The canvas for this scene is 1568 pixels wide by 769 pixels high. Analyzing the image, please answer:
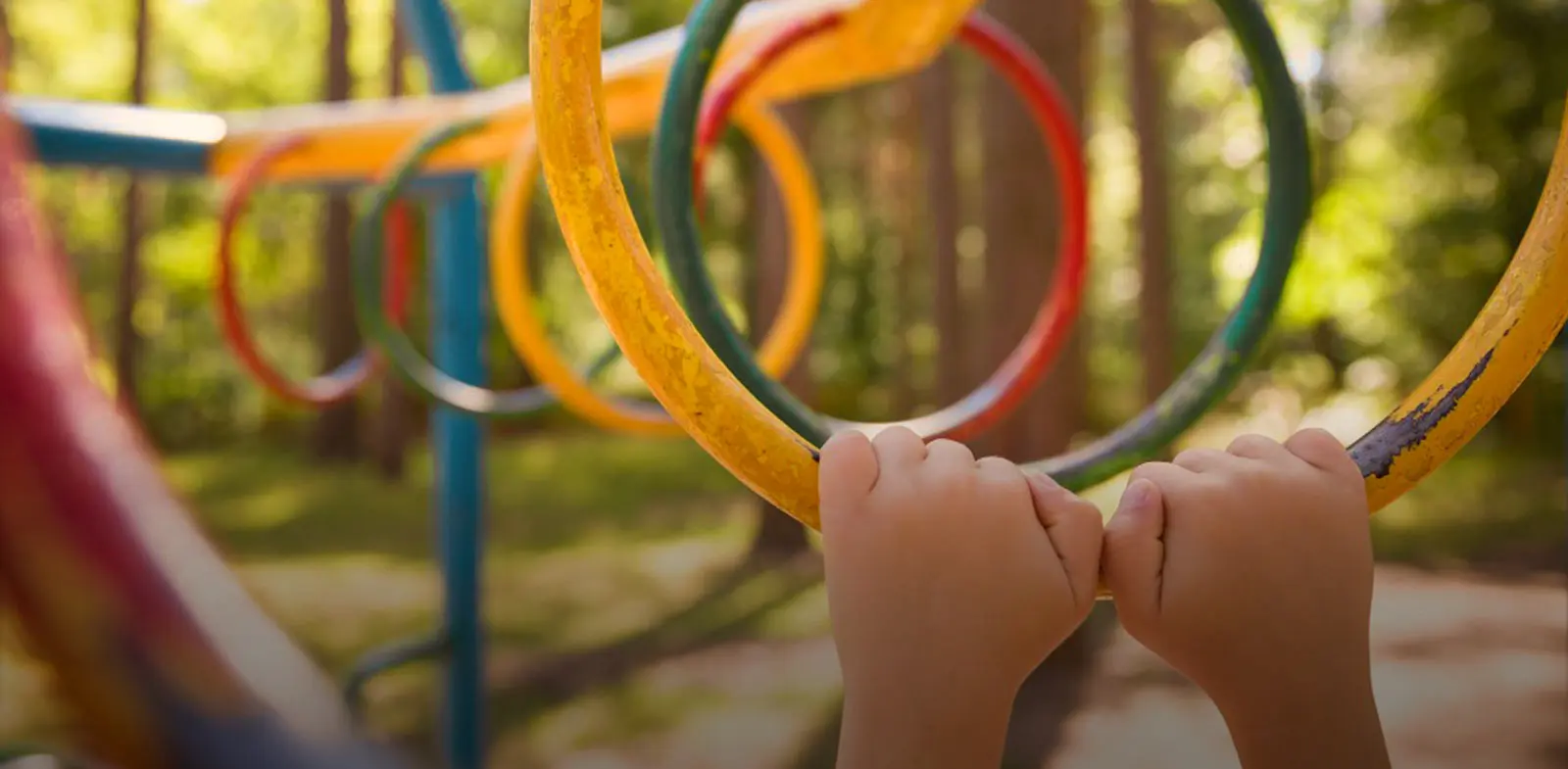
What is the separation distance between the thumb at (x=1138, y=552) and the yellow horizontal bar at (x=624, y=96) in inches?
21.7

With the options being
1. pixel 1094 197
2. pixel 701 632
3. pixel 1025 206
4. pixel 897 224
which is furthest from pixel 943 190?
pixel 897 224

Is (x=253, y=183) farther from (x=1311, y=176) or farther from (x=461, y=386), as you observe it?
(x=1311, y=176)

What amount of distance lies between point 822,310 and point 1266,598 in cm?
1096

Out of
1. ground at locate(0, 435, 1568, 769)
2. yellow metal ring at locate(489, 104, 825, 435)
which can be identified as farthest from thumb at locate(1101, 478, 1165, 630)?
ground at locate(0, 435, 1568, 769)

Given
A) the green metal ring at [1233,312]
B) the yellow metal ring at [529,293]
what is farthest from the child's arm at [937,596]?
the yellow metal ring at [529,293]

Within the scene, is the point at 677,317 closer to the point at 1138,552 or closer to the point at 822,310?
the point at 1138,552

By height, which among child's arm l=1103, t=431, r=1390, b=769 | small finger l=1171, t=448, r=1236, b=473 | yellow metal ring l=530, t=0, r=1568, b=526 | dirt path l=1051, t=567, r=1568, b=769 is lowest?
dirt path l=1051, t=567, r=1568, b=769

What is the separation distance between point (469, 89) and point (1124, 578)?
207 cm

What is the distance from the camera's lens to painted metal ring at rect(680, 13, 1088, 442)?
0.94 metres

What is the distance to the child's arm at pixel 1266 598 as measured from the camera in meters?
0.65

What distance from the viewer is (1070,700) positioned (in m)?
3.37

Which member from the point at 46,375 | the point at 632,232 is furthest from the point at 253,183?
the point at 46,375

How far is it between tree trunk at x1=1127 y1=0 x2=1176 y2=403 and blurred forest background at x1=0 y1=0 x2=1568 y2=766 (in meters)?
0.02

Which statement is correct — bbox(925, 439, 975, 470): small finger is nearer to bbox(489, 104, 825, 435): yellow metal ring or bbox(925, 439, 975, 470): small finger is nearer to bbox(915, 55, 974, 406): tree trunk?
bbox(489, 104, 825, 435): yellow metal ring
